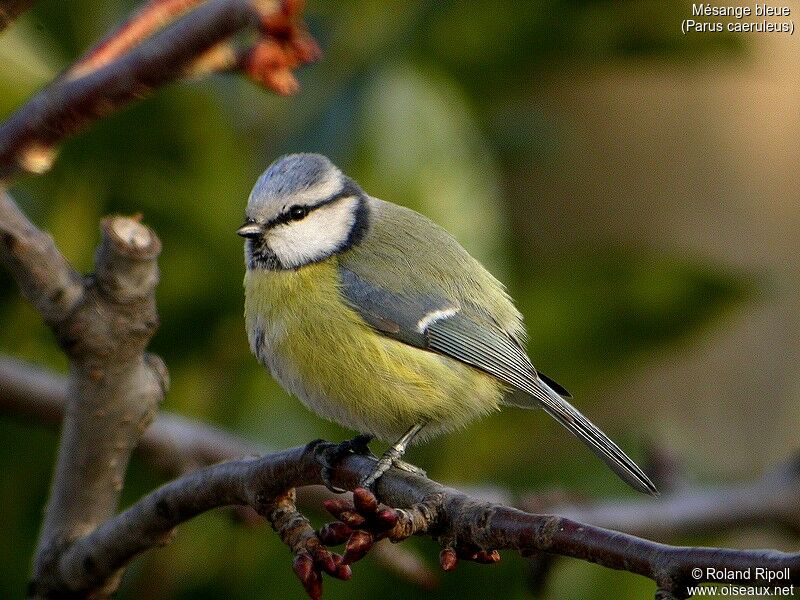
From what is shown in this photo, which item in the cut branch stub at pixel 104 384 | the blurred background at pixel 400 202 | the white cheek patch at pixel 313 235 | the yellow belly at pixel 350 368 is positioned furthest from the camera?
the blurred background at pixel 400 202

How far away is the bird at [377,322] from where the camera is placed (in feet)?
4.17

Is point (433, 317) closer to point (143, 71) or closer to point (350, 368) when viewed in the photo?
point (350, 368)

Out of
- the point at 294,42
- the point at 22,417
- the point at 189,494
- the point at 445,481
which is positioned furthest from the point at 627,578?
the point at 294,42

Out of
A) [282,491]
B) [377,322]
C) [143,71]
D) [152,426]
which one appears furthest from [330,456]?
[152,426]

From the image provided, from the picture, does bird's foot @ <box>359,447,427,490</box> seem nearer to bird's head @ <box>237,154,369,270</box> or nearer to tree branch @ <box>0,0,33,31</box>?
bird's head @ <box>237,154,369,270</box>

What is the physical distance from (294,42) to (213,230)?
3.02 feet

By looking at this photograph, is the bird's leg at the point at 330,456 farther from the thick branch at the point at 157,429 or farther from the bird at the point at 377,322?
the thick branch at the point at 157,429

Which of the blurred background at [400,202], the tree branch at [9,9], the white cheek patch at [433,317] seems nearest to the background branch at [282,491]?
the blurred background at [400,202]

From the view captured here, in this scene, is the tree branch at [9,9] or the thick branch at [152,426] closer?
the tree branch at [9,9]

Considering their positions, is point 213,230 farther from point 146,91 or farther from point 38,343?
point 146,91

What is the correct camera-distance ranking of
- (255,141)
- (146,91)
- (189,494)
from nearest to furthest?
1. (146,91)
2. (189,494)
3. (255,141)

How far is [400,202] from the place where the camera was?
180 cm

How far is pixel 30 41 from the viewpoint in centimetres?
197

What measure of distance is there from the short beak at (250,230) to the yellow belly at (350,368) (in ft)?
0.23
